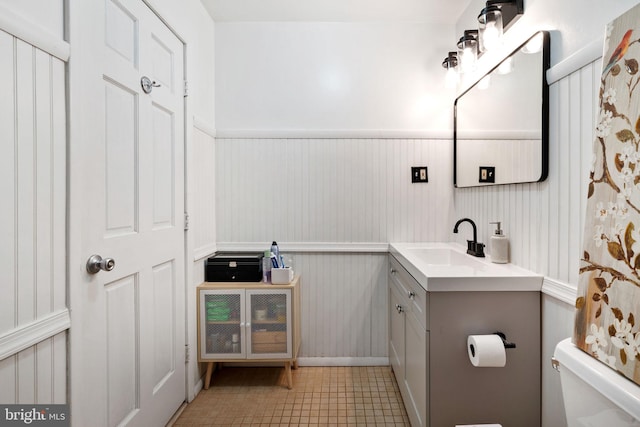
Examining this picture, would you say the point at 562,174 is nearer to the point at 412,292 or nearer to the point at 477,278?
the point at 477,278

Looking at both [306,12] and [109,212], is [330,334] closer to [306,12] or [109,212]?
[109,212]

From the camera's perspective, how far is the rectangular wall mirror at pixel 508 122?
5.01ft

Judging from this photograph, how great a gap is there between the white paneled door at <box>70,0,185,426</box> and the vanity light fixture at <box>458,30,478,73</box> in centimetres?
165

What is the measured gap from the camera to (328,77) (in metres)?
2.59

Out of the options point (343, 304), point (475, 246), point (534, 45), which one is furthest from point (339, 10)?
point (343, 304)

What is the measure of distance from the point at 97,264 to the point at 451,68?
7.56 feet

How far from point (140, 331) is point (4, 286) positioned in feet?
2.49

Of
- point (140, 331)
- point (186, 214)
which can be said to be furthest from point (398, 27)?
point (140, 331)

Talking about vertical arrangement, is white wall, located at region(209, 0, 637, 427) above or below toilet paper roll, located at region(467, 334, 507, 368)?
above

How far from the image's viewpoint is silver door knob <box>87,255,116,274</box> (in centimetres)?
127

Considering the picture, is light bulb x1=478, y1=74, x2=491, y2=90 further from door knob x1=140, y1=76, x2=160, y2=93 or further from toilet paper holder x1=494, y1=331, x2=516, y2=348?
door knob x1=140, y1=76, x2=160, y2=93

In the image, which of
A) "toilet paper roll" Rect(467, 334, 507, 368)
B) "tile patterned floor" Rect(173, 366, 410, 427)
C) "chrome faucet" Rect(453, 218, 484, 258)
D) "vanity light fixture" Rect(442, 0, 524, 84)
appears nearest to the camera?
"toilet paper roll" Rect(467, 334, 507, 368)

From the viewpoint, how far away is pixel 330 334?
2.61 m

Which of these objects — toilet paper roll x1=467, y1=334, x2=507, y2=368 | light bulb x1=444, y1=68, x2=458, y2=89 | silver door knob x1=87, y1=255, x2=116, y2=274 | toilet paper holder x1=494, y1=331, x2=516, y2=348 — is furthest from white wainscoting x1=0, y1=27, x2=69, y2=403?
light bulb x1=444, y1=68, x2=458, y2=89
